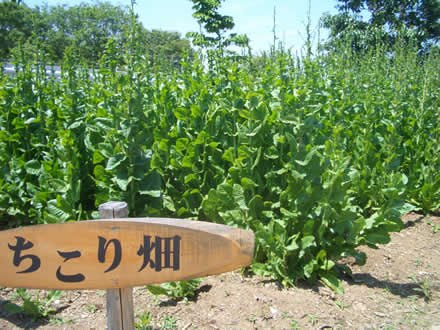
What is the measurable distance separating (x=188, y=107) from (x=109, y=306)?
2.68 m

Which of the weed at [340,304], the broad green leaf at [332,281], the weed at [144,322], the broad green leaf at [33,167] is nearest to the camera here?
the weed at [144,322]

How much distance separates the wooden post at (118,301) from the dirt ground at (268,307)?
92 centimetres

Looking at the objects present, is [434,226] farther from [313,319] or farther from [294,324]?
[294,324]

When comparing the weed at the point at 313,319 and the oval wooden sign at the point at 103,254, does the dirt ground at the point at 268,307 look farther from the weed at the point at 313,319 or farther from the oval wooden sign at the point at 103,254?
the oval wooden sign at the point at 103,254

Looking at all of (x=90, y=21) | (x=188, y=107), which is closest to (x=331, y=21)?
(x=188, y=107)

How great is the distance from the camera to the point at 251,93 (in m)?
3.04

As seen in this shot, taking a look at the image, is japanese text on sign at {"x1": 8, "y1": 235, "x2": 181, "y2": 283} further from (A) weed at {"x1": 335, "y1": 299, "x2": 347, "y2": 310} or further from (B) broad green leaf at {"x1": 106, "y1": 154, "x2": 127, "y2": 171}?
(A) weed at {"x1": 335, "y1": 299, "x2": 347, "y2": 310}

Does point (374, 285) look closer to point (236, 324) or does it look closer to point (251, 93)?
point (236, 324)

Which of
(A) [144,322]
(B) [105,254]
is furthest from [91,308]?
(B) [105,254]

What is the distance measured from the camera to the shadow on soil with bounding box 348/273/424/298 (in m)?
3.03

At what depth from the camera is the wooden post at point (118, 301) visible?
1.54 m

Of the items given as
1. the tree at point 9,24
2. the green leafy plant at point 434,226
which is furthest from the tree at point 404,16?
the tree at point 9,24

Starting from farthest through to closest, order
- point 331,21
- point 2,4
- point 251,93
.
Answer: point 2,4 → point 331,21 → point 251,93

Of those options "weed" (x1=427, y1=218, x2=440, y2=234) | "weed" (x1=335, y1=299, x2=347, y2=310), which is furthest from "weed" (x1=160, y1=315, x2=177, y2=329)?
"weed" (x1=427, y1=218, x2=440, y2=234)
